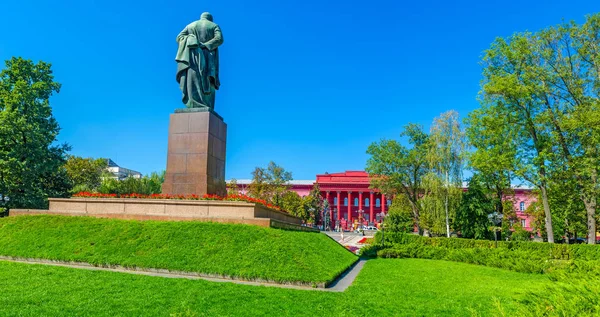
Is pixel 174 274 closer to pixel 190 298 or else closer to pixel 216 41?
pixel 190 298

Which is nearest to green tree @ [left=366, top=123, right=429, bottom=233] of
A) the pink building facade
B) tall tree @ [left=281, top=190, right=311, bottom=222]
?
tall tree @ [left=281, top=190, right=311, bottom=222]

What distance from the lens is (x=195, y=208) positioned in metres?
13.5

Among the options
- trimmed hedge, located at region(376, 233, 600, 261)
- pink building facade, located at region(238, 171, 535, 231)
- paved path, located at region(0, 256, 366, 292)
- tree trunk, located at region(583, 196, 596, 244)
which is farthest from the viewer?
pink building facade, located at region(238, 171, 535, 231)

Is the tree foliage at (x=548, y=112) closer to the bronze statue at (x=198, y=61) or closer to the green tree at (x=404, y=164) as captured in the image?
the green tree at (x=404, y=164)

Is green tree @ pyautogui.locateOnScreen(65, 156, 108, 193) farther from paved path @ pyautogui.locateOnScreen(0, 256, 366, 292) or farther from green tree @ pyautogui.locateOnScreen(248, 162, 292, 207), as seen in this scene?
paved path @ pyautogui.locateOnScreen(0, 256, 366, 292)

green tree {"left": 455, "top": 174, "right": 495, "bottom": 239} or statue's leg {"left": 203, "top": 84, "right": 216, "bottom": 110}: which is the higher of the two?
statue's leg {"left": 203, "top": 84, "right": 216, "bottom": 110}

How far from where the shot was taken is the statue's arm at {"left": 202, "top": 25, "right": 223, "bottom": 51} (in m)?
16.6

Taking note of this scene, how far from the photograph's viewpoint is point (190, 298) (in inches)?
280

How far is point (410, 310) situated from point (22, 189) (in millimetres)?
25303

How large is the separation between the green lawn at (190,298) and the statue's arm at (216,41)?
10527mm

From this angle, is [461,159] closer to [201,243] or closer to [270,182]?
[270,182]

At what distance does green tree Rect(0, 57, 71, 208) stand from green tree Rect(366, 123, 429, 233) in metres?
28.8

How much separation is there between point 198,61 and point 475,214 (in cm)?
3318

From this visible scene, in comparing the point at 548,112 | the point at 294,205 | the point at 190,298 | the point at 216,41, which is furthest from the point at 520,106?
the point at 294,205
